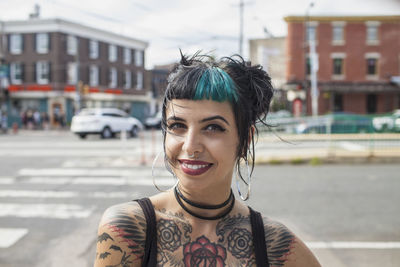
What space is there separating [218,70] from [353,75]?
34.9 m

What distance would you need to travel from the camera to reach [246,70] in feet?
4.54

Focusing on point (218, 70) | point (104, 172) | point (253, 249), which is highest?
point (218, 70)

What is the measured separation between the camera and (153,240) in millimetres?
1354

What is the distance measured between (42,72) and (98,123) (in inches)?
736

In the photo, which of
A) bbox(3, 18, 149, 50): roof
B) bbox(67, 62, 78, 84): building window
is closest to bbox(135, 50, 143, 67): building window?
bbox(3, 18, 149, 50): roof

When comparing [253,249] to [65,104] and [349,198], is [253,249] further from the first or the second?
[65,104]

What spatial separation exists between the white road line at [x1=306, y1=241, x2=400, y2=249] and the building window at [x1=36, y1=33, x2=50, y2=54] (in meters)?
36.2

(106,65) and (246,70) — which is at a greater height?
(106,65)

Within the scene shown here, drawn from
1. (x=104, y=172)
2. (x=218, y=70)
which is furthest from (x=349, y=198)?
(x=218, y=70)

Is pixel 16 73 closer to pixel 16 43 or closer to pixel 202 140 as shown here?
pixel 16 43

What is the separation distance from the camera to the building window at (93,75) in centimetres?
3947

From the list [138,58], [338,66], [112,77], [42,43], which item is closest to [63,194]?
[338,66]

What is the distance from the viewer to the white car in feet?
70.3

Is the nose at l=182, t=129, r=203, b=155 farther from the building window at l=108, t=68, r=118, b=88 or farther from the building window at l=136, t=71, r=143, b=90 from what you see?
the building window at l=136, t=71, r=143, b=90
